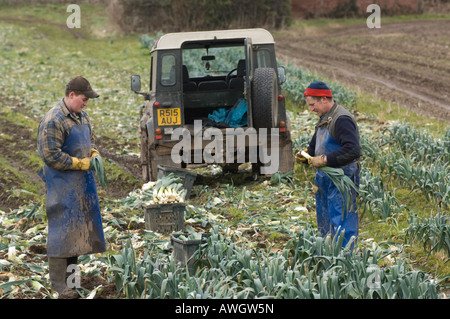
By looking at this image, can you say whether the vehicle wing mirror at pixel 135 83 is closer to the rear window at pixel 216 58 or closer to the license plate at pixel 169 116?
the license plate at pixel 169 116

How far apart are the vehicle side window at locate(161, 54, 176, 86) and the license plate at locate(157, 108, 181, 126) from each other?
0.44 m

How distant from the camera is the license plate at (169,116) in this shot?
33.9 feet

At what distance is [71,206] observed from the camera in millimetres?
6242

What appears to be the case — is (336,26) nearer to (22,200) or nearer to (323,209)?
(22,200)

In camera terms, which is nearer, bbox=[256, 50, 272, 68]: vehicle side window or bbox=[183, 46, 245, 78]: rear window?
bbox=[256, 50, 272, 68]: vehicle side window

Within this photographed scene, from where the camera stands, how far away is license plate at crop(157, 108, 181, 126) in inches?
407

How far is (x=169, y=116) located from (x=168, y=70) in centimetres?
77

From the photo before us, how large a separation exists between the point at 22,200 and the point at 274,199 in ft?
13.6

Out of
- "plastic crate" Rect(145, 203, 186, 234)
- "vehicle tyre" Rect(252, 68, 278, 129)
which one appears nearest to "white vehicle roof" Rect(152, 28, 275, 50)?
"vehicle tyre" Rect(252, 68, 278, 129)

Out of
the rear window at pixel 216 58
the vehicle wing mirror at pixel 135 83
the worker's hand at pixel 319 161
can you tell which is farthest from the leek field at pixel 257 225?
the rear window at pixel 216 58

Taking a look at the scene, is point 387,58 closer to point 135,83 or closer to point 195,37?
point 195,37

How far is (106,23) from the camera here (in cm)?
4228

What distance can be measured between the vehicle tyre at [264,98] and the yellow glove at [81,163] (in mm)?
4154

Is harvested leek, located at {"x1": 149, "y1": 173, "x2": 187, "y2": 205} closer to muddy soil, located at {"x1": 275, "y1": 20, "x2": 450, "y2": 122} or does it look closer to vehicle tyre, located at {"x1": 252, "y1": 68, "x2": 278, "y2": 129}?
vehicle tyre, located at {"x1": 252, "y1": 68, "x2": 278, "y2": 129}
